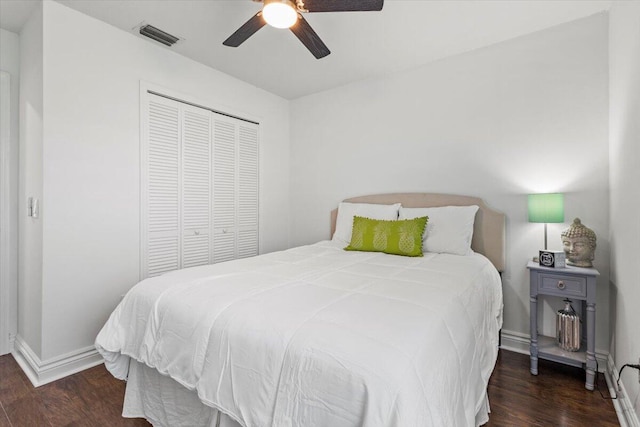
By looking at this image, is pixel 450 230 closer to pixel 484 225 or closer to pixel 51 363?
pixel 484 225

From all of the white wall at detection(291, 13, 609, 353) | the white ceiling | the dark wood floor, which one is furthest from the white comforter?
the white ceiling

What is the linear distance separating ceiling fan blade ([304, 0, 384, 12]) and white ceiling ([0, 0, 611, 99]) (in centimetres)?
51

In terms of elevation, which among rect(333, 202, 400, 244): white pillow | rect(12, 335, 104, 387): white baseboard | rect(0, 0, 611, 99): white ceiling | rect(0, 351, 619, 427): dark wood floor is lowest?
rect(0, 351, 619, 427): dark wood floor

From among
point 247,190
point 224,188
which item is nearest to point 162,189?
point 224,188

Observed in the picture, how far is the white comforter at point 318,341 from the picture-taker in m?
0.87

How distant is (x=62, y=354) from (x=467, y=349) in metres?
2.61

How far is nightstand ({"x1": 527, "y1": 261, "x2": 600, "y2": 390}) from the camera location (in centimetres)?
194

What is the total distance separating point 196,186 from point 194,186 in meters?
0.02

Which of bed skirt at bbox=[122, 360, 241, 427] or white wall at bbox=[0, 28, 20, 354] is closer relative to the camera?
bed skirt at bbox=[122, 360, 241, 427]

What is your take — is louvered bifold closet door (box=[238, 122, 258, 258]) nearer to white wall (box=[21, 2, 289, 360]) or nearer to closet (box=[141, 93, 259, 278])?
closet (box=[141, 93, 259, 278])

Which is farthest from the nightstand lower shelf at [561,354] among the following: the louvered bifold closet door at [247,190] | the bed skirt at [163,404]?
the louvered bifold closet door at [247,190]

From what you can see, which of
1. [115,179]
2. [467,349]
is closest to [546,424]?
[467,349]

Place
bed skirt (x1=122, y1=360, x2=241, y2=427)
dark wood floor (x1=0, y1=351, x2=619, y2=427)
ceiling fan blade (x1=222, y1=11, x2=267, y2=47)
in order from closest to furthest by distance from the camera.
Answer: bed skirt (x1=122, y1=360, x2=241, y2=427) < dark wood floor (x1=0, y1=351, x2=619, y2=427) < ceiling fan blade (x1=222, y1=11, x2=267, y2=47)

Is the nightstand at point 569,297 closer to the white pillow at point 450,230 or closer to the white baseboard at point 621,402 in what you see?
the white baseboard at point 621,402
